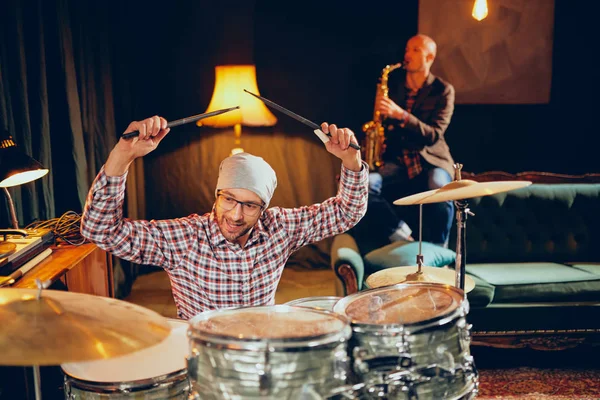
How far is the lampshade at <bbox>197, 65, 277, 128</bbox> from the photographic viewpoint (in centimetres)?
462

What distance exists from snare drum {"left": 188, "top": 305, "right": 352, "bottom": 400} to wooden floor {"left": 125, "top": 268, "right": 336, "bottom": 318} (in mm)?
2790

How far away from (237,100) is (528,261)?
2385 millimetres

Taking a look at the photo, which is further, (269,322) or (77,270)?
(77,270)

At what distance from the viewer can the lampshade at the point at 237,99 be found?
462 centimetres

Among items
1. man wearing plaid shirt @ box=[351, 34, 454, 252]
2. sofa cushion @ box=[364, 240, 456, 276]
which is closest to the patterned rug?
sofa cushion @ box=[364, 240, 456, 276]

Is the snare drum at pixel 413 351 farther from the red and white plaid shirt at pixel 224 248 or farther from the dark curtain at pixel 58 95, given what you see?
the dark curtain at pixel 58 95

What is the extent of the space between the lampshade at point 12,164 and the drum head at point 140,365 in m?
0.96

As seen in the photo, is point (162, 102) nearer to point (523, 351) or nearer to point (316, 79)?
point (316, 79)

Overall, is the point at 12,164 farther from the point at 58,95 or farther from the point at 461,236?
the point at 461,236

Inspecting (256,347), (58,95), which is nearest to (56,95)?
(58,95)

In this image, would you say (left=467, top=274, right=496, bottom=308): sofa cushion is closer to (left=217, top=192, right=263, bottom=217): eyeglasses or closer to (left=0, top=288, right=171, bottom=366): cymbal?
(left=217, top=192, right=263, bottom=217): eyeglasses

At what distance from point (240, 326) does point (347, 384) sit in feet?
0.97

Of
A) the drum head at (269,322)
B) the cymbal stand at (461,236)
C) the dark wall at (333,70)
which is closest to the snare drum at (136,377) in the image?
the drum head at (269,322)

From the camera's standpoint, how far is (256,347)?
131 cm
